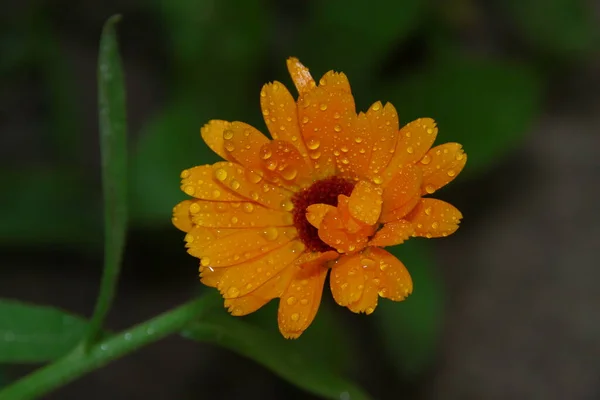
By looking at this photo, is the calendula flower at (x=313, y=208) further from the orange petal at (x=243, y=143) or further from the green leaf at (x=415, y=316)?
the green leaf at (x=415, y=316)

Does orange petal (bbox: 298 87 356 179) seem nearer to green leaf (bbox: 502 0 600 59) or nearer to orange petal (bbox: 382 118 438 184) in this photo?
orange petal (bbox: 382 118 438 184)

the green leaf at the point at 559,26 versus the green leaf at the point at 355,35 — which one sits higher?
the green leaf at the point at 355,35

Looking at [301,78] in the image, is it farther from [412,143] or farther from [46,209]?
[46,209]

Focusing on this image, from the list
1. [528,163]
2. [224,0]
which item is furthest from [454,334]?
[224,0]

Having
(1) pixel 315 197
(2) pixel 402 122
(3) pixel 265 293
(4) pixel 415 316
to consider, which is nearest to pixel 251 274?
(3) pixel 265 293

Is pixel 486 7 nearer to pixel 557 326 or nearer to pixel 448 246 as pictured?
pixel 448 246

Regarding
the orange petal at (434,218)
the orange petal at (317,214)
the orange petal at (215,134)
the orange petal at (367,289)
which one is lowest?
the orange petal at (367,289)

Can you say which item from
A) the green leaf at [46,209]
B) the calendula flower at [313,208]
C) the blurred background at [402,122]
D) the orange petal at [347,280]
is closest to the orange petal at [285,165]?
the calendula flower at [313,208]
